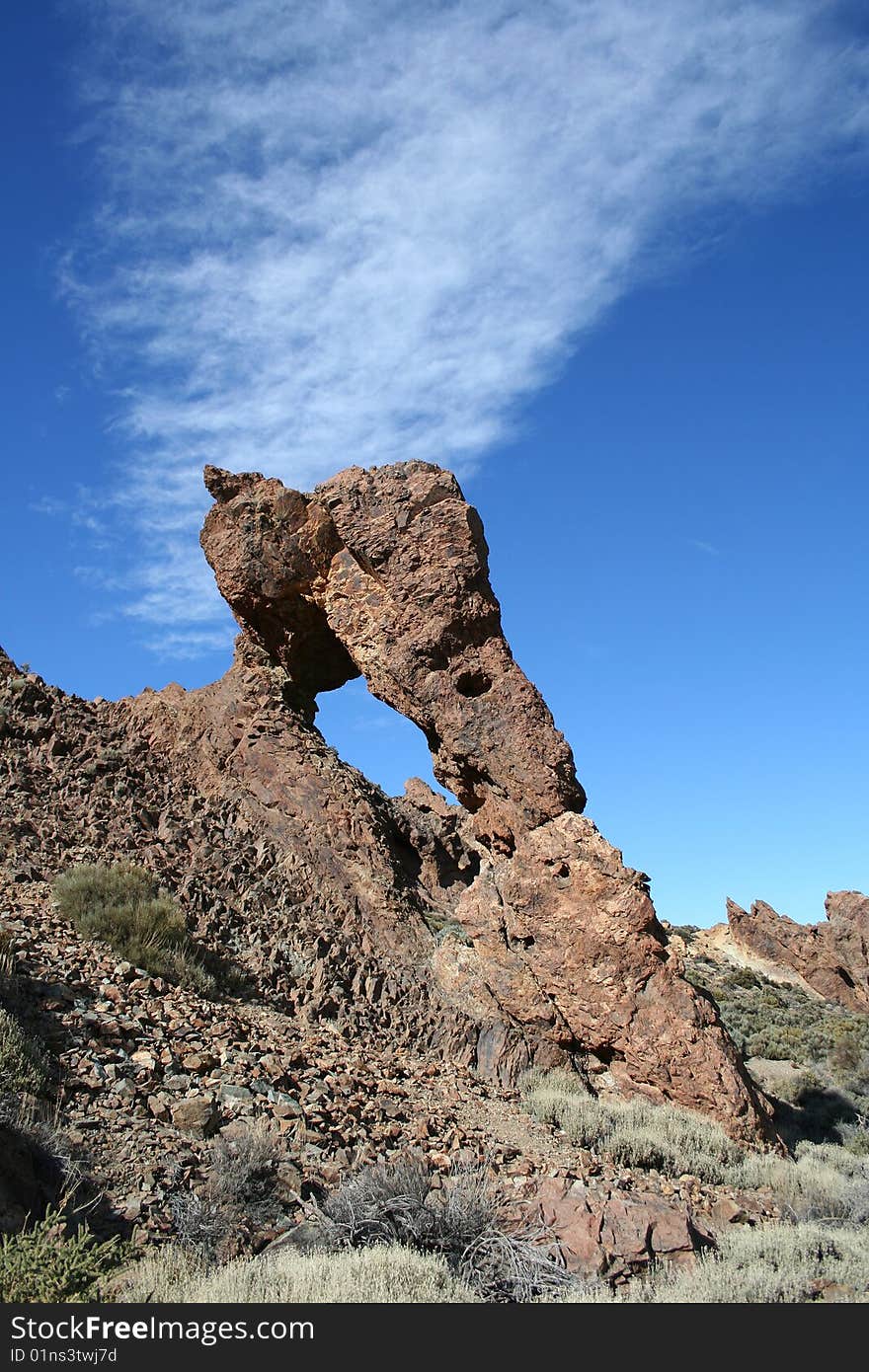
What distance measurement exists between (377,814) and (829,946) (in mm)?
22400

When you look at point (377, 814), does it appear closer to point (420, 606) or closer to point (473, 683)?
point (473, 683)

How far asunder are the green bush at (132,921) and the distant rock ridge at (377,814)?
31.2 inches

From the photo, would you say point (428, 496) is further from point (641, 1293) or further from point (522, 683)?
point (641, 1293)

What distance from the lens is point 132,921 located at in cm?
1076

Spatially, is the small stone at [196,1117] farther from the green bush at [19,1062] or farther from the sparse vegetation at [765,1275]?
the sparse vegetation at [765,1275]

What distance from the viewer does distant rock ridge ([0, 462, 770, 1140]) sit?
39.0 ft

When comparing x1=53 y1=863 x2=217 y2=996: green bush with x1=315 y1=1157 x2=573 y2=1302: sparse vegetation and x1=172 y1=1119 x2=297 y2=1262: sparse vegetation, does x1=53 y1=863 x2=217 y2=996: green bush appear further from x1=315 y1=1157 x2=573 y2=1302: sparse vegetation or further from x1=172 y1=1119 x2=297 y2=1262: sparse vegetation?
x1=315 y1=1157 x2=573 y2=1302: sparse vegetation

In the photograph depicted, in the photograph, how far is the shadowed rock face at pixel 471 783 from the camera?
38.4 ft

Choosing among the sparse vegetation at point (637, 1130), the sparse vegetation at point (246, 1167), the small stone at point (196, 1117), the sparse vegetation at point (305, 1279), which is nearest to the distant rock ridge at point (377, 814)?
the sparse vegetation at point (637, 1130)

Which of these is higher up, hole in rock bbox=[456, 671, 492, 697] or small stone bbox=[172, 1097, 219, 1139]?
hole in rock bbox=[456, 671, 492, 697]

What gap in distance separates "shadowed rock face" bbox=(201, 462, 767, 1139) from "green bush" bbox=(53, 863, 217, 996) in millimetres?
3290

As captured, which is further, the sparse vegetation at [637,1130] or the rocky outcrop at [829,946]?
the rocky outcrop at [829,946]

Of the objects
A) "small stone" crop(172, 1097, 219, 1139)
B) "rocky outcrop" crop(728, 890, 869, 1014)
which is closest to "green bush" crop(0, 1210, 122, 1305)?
"small stone" crop(172, 1097, 219, 1139)

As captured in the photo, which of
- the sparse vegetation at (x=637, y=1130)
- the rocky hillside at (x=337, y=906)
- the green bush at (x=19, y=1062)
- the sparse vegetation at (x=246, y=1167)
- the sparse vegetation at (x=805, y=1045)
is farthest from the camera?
the sparse vegetation at (x=805, y=1045)
